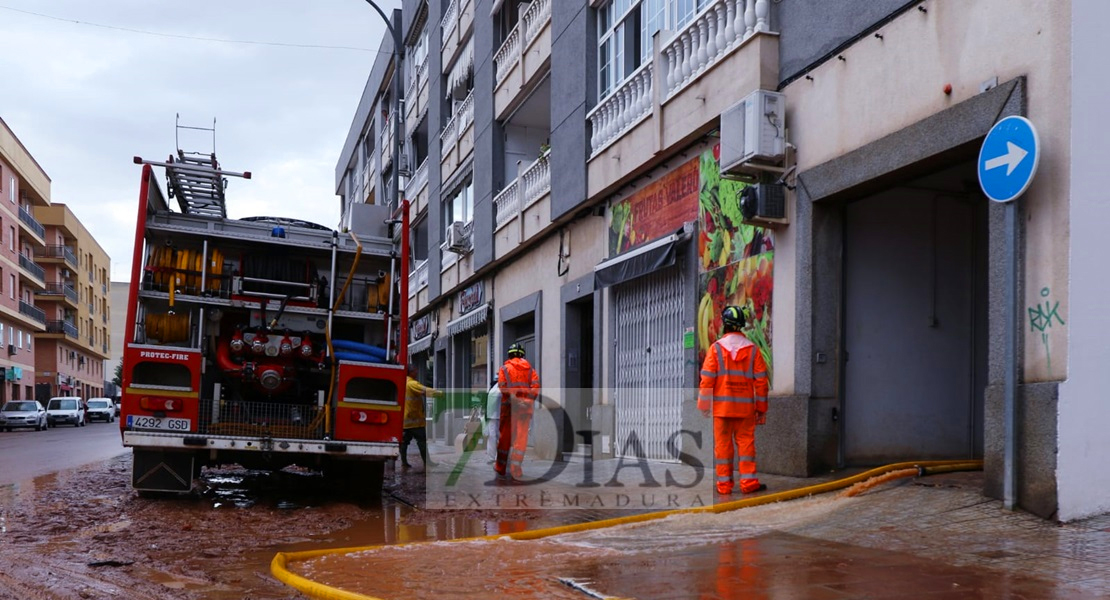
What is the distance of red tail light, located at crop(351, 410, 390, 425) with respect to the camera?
9523 millimetres

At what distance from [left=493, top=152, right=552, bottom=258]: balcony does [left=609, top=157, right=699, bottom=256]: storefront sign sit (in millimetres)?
2664

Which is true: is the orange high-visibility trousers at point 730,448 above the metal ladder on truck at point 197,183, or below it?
below

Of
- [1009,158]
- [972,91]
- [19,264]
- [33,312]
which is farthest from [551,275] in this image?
[33,312]

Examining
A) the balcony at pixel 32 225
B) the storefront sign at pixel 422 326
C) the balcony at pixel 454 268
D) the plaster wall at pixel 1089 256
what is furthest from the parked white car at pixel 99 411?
the plaster wall at pixel 1089 256

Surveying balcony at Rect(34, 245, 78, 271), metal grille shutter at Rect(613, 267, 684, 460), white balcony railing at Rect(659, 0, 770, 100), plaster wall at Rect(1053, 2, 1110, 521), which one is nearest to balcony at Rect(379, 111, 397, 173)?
metal grille shutter at Rect(613, 267, 684, 460)

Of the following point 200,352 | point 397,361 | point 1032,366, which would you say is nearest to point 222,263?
point 200,352

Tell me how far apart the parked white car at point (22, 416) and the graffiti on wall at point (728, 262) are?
3881 centimetres

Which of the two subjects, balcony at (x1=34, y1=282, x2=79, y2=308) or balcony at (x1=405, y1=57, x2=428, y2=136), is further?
balcony at (x1=34, y1=282, x2=79, y2=308)

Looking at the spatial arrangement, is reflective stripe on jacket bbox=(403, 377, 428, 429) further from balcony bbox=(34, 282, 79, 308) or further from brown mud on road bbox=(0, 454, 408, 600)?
balcony bbox=(34, 282, 79, 308)

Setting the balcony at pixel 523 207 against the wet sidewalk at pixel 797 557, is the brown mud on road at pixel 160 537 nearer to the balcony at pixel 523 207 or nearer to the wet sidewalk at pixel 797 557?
the wet sidewalk at pixel 797 557

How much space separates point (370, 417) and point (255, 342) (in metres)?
1.40

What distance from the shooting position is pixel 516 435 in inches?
452

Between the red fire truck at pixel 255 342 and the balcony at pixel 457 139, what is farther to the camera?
the balcony at pixel 457 139

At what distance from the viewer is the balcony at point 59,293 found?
67.3 m
